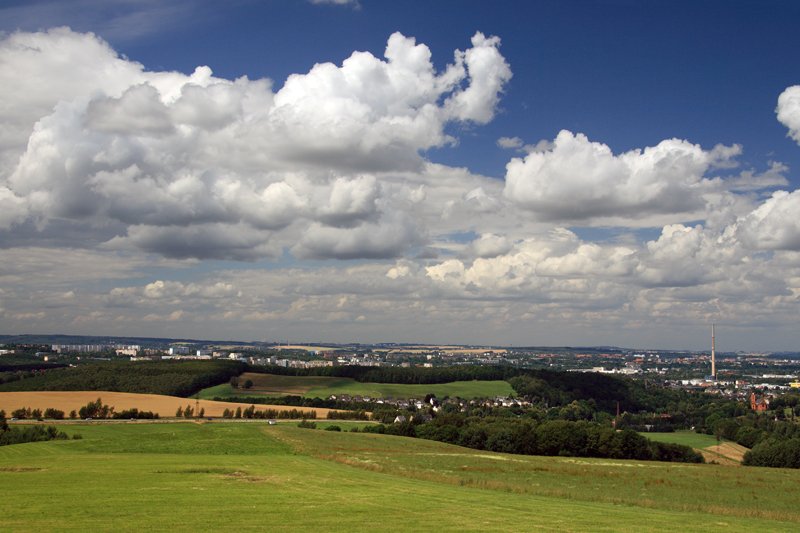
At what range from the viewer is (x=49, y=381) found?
7323 inches

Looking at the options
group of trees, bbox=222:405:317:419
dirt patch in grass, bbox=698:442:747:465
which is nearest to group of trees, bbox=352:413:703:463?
dirt patch in grass, bbox=698:442:747:465

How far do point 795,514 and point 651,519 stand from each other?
10589 millimetres

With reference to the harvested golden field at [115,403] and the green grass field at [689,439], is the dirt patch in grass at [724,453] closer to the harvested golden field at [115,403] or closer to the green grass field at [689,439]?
the green grass field at [689,439]

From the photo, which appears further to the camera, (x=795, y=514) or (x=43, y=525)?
(x=795, y=514)

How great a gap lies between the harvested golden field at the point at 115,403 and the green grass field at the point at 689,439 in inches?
2606

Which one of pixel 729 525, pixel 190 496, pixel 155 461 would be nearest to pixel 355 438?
pixel 155 461

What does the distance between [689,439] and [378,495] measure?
113297 mm

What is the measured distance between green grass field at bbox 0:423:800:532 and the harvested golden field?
74660 mm

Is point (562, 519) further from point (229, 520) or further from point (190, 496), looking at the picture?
point (190, 496)

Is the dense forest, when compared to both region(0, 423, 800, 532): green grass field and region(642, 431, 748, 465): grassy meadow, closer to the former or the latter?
region(0, 423, 800, 532): green grass field

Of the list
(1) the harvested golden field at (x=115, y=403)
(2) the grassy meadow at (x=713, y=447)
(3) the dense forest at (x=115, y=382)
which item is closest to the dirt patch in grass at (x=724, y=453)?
(2) the grassy meadow at (x=713, y=447)

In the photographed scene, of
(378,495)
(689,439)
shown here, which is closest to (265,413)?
(689,439)

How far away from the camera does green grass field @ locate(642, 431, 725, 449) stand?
11978 cm

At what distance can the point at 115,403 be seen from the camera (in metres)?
141
